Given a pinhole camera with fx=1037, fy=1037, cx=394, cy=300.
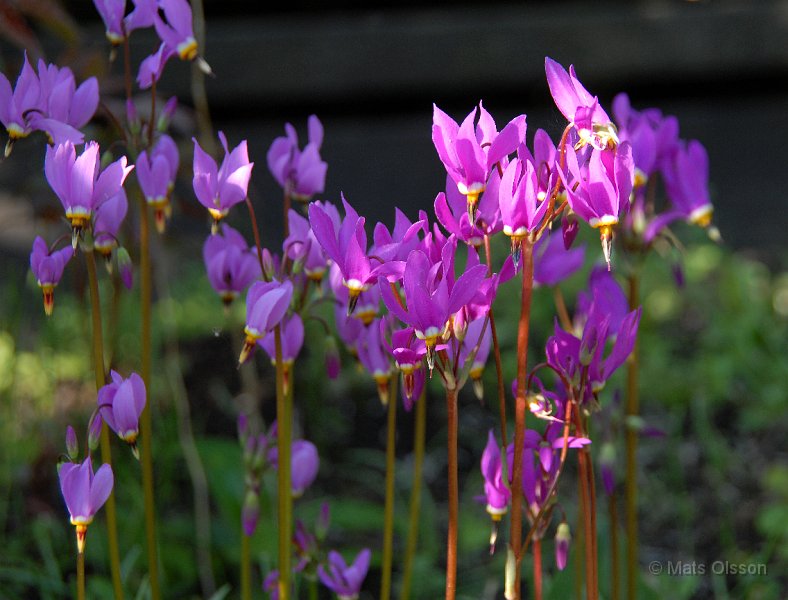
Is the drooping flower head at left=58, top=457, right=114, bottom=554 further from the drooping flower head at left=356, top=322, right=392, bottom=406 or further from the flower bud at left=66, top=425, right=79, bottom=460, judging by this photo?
the drooping flower head at left=356, top=322, right=392, bottom=406

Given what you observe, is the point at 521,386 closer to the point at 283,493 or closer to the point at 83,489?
the point at 283,493

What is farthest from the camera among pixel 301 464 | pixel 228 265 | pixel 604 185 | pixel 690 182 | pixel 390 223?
pixel 390 223

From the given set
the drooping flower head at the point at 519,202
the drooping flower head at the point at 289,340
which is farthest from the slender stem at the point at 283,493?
the drooping flower head at the point at 519,202

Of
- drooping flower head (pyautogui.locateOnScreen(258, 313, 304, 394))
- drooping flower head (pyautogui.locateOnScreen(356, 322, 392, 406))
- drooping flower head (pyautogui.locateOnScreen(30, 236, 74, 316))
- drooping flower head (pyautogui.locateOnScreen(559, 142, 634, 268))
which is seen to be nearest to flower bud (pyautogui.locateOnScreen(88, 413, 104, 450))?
drooping flower head (pyautogui.locateOnScreen(30, 236, 74, 316))

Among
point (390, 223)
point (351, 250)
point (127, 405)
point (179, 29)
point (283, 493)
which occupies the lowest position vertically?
point (283, 493)

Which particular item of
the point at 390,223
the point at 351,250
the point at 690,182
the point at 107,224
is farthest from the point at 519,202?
the point at 390,223

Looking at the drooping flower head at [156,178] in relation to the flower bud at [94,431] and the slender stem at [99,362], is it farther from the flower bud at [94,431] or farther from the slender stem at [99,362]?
the flower bud at [94,431]

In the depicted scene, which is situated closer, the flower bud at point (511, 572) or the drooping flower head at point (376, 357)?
the flower bud at point (511, 572)
